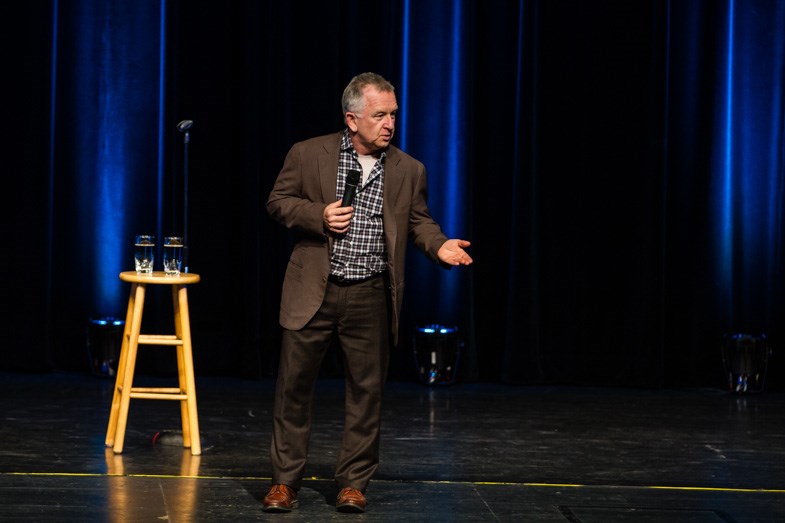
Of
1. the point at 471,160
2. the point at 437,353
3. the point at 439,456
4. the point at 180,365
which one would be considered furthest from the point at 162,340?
the point at 471,160

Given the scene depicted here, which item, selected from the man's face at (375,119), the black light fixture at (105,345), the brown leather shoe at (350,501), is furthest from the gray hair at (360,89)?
the black light fixture at (105,345)

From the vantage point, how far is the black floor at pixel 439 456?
12.2 ft

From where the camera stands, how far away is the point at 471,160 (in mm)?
6258

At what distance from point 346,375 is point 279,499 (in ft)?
1.37

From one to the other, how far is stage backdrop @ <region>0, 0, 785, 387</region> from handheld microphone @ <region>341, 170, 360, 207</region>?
293cm

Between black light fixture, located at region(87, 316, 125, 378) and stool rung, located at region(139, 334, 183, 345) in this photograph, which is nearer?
stool rung, located at region(139, 334, 183, 345)

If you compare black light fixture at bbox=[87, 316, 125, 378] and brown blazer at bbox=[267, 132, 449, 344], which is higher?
brown blazer at bbox=[267, 132, 449, 344]

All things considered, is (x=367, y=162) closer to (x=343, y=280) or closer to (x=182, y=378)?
(x=343, y=280)

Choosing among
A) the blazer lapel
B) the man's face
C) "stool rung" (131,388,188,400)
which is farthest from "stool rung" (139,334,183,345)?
the man's face

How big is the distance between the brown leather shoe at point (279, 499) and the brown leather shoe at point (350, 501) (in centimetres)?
15

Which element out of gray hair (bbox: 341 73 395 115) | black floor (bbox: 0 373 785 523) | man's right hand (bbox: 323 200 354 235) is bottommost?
black floor (bbox: 0 373 785 523)

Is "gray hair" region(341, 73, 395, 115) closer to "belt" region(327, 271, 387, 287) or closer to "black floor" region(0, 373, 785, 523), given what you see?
"belt" region(327, 271, 387, 287)

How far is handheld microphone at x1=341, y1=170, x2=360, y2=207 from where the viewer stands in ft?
11.0

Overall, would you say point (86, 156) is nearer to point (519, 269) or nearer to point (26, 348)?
point (26, 348)
